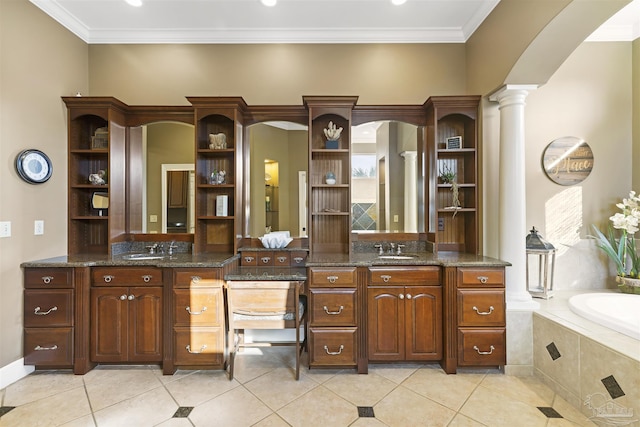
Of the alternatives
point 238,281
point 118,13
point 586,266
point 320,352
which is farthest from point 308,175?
point 586,266

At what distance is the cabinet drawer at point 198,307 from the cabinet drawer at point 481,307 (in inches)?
76.5

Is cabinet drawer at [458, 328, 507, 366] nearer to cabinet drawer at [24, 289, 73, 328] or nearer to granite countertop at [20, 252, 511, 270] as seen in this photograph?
granite countertop at [20, 252, 511, 270]

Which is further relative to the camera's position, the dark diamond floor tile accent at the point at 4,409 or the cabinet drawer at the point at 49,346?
the cabinet drawer at the point at 49,346

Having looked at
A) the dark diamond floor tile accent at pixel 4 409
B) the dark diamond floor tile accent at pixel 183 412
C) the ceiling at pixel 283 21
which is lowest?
the dark diamond floor tile accent at pixel 4 409

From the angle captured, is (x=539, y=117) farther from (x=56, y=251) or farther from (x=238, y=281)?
(x=56, y=251)

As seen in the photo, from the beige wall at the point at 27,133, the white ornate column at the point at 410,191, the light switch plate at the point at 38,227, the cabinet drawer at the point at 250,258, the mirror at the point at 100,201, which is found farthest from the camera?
the white ornate column at the point at 410,191

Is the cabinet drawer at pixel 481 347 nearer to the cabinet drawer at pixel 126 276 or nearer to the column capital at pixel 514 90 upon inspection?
the column capital at pixel 514 90

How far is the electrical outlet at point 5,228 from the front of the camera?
2.26 metres

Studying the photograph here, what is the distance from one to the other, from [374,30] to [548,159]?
7.25 feet

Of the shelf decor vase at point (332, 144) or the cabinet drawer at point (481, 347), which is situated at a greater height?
the shelf decor vase at point (332, 144)

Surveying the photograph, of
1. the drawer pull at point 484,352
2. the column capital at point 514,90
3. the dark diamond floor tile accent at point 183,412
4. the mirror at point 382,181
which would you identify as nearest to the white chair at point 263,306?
the dark diamond floor tile accent at point 183,412

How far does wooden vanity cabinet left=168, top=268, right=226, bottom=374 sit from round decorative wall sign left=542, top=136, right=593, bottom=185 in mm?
3379

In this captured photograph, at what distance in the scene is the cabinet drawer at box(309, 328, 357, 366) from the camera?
239 cm

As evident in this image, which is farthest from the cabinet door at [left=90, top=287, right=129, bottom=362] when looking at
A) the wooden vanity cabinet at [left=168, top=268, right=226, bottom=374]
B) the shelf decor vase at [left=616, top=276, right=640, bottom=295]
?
the shelf decor vase at [left=616, top=276, right=640, bottom=295]
